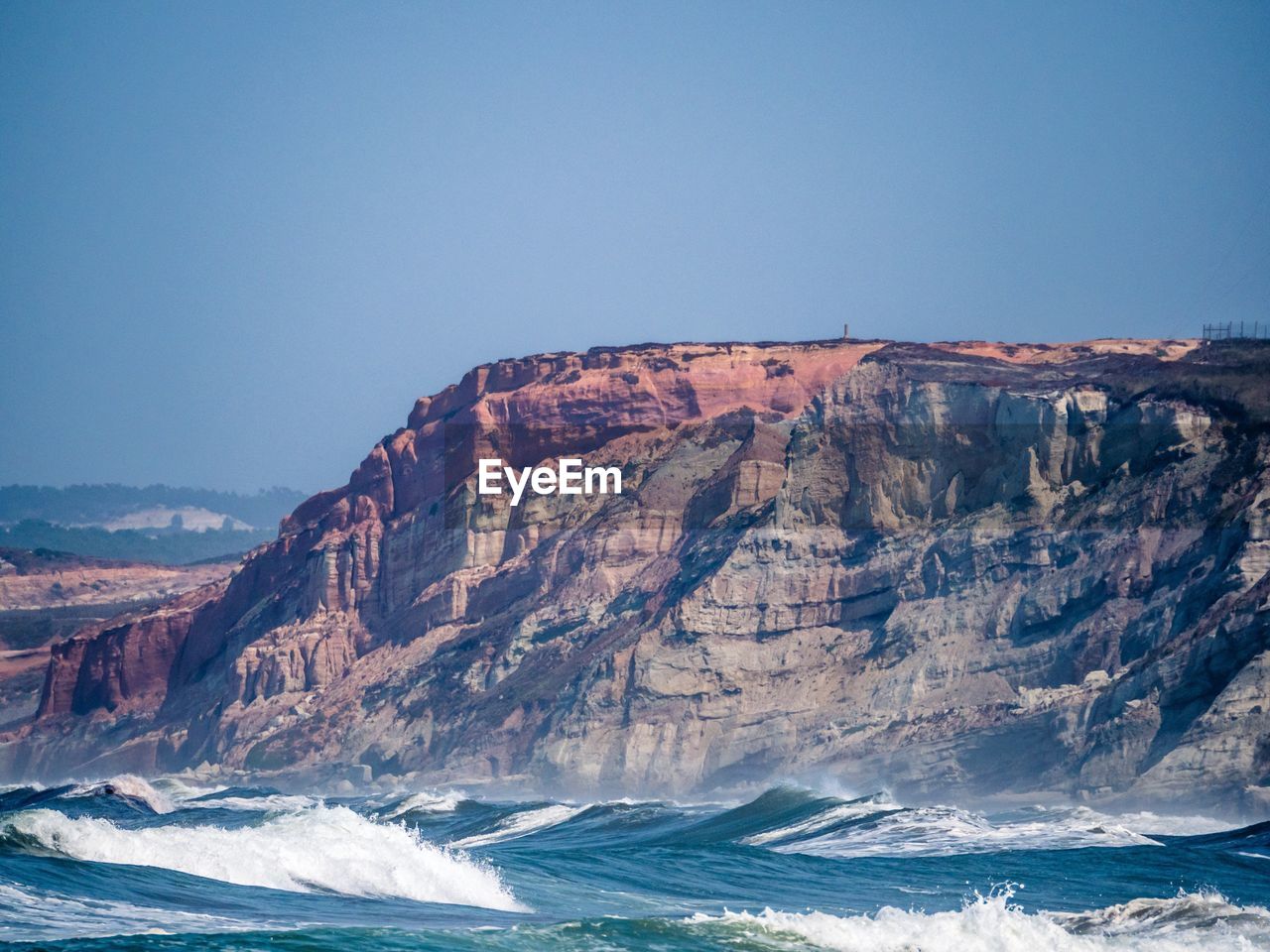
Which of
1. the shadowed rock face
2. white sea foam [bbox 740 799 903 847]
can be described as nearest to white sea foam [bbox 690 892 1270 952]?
white sea foam [bbox 740 799 903 847]

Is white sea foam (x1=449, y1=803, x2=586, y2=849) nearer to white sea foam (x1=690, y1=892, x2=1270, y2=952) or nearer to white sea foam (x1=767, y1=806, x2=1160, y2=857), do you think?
white sea foam (x1=767, y1=806, x2=1160, y2=857)

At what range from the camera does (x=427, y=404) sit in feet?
358

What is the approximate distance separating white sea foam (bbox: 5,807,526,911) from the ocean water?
5cm

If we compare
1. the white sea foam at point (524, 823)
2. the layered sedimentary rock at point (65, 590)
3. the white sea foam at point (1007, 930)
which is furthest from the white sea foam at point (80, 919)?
the layered sedimentary rock at point (65, 590)

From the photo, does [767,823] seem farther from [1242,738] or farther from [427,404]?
[427,404]

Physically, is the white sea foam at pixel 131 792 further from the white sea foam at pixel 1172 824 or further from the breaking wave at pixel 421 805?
A: the white sea foam at pixel 1172 824

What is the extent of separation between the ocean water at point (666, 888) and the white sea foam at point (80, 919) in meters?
0.05

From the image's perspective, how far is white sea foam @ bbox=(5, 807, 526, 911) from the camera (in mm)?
28494

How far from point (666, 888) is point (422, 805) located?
31137mm

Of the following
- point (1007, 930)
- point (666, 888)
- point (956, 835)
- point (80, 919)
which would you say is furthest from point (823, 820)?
point (80, 919)

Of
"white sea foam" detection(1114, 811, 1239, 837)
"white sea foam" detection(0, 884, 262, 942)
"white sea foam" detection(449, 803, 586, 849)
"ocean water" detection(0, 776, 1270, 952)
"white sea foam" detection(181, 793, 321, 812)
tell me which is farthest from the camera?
"white sea foam" detection(181, 793, 321, 812)

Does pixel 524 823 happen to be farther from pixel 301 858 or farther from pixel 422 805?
pixel 301 858

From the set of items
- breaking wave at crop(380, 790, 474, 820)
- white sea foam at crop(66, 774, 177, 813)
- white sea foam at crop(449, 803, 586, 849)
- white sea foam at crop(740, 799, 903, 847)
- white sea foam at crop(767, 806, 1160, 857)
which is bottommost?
white sea foam at crop(66, 774, 177, 813)

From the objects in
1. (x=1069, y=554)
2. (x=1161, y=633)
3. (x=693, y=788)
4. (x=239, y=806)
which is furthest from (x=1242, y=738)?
(x=239, y=806)
